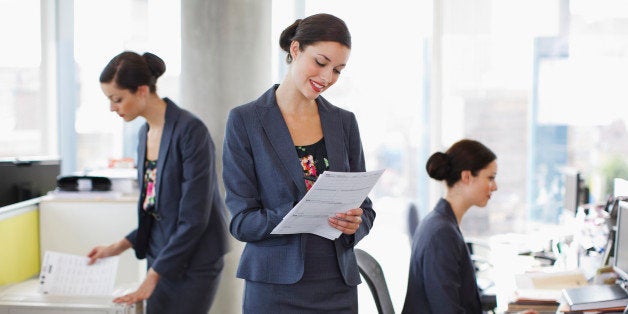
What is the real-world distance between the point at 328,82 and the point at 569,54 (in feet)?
13.5

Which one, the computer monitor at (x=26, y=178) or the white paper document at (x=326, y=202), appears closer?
the white paper document at (x=326, y=202)

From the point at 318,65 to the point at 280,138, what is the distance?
0.22 m

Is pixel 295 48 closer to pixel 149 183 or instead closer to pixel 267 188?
pixel 267 188

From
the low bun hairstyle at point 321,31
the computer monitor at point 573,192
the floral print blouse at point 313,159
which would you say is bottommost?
the computer monitor at point 573,192

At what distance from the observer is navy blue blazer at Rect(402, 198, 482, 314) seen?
2.38m

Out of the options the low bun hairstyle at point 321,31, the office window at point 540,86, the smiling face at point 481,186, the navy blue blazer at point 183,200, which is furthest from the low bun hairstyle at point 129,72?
the office window at point 540,86

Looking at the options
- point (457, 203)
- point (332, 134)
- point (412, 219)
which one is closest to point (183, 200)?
point (332, 134)

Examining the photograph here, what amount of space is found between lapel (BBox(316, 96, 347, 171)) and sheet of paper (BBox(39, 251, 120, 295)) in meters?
1.05

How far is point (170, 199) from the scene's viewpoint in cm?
249

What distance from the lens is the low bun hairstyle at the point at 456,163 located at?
2654 millimetres

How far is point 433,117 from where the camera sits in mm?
5391

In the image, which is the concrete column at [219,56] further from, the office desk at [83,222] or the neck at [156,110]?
the neck at [156,110]

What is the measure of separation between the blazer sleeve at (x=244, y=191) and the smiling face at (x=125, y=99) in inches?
28.4

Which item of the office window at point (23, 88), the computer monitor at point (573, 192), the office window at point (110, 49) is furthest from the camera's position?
the office window at point (110, 49)
